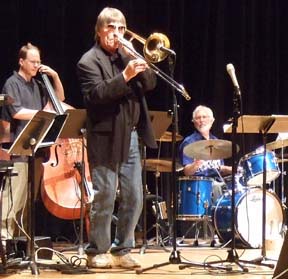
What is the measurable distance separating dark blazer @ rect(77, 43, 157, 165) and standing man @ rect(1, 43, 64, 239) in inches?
40.8

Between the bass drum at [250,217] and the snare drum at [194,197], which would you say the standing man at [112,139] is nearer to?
the bass drum at [250,217]

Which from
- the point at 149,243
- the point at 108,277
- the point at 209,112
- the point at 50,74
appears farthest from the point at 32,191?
the point at 209,112

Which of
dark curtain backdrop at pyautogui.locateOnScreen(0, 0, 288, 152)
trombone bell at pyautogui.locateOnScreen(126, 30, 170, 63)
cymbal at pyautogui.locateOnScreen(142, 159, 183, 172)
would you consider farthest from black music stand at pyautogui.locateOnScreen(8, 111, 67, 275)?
dark curtain backdrop at pyautogui.locateOnScreen(0, 0, 288, 152)

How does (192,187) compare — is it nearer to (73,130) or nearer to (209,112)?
(209,112)

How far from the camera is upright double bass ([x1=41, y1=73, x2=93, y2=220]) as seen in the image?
575 cm

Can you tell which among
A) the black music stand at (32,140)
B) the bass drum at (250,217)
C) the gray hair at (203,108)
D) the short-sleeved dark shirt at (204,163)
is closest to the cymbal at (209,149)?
the bass drum at (250,217)

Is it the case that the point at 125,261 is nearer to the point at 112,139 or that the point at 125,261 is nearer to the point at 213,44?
the point at 112,139

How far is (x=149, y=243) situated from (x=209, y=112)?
59.9 inches

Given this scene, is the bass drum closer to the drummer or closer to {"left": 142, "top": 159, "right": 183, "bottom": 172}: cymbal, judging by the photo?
the drummer

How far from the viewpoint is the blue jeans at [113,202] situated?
14.2ft

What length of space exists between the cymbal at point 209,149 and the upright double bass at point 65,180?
1.12 metres

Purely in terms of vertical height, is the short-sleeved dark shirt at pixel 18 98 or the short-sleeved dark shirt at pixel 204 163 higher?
the short-sleeved dark shirt at pixel 18 98

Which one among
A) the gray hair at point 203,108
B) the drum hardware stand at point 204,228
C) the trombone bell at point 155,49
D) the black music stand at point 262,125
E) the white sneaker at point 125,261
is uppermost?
the trombone bell at point 155,49

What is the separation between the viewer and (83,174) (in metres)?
5.62
